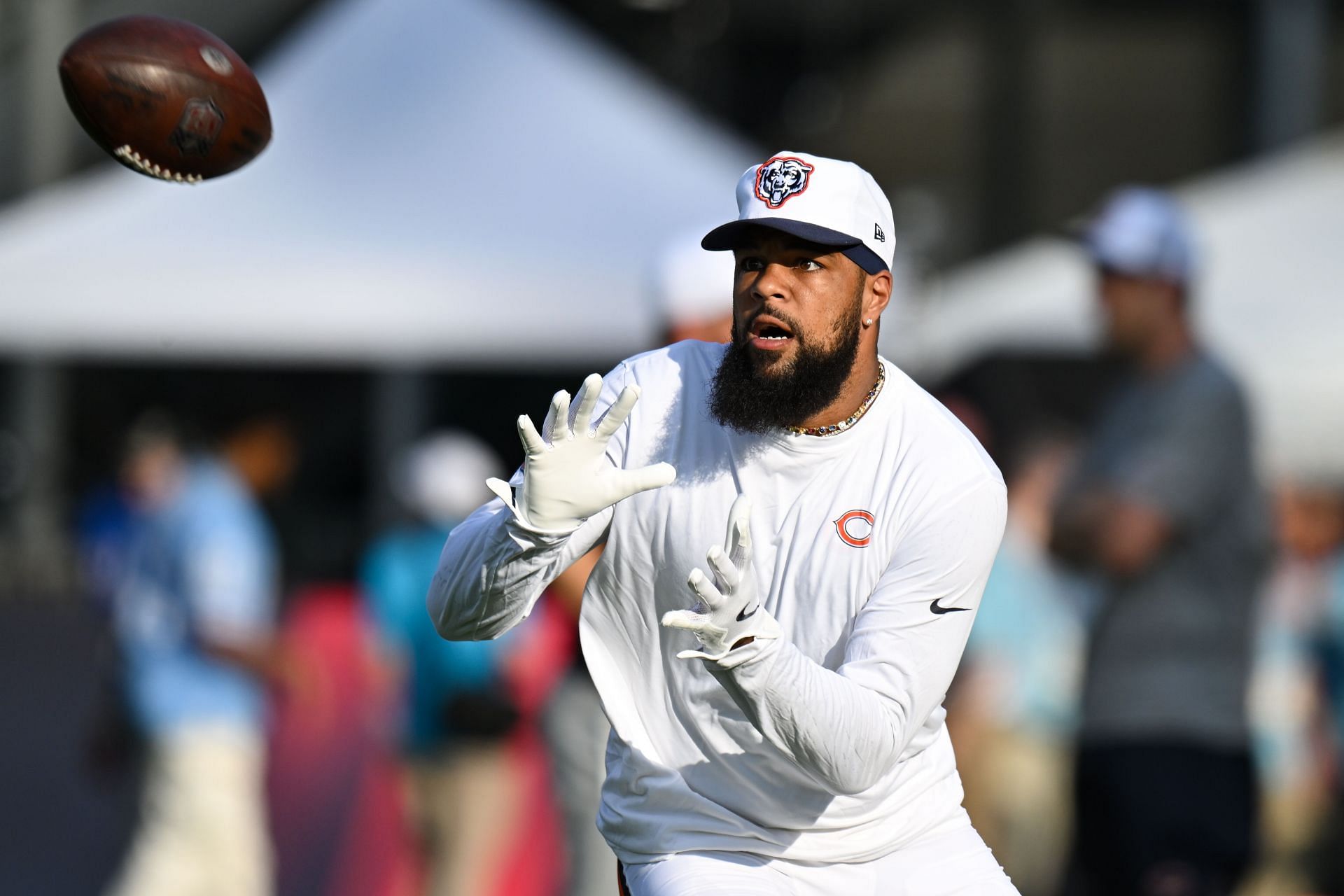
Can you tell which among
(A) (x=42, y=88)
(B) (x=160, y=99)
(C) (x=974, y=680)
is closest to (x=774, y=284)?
(B) (x=160, y=99)

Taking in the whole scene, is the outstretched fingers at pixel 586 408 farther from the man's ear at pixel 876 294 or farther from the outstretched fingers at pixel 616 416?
the man's ear at pixel 876 294

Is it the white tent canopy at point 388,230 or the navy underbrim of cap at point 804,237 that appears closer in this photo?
the navy underbrim of cap at point 804,237

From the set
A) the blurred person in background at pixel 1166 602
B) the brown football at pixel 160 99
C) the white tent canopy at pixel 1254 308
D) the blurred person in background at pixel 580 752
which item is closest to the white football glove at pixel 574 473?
the brown football at pixel 160 99

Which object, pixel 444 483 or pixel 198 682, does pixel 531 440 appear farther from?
pixel 444 483

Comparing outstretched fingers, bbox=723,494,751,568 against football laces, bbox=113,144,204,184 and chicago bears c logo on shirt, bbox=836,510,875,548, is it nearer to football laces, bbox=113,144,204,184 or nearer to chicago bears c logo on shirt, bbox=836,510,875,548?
chicago bears c logo on shirt, bbox=836,510,875,548

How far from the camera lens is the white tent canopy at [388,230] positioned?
9867mm

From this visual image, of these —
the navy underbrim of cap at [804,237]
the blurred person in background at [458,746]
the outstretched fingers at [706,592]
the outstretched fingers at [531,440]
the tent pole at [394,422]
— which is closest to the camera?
the outstretched fingers at [706,592]

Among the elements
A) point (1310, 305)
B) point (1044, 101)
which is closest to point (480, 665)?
point (1310, 305)

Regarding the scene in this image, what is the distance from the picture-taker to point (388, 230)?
1023 cm

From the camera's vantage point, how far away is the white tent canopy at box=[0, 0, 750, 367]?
9.87m

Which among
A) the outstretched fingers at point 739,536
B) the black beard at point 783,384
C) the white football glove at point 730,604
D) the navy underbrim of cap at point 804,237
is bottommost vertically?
the white football glove at point 730,604

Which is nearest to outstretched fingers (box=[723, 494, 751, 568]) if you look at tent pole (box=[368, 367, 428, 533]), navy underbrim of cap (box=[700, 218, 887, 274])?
navy underbrim of cap (box=[700, 218, 887, 274])

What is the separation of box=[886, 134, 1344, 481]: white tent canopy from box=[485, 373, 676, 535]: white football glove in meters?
5.11

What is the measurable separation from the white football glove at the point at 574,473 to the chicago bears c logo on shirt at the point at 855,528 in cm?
37
